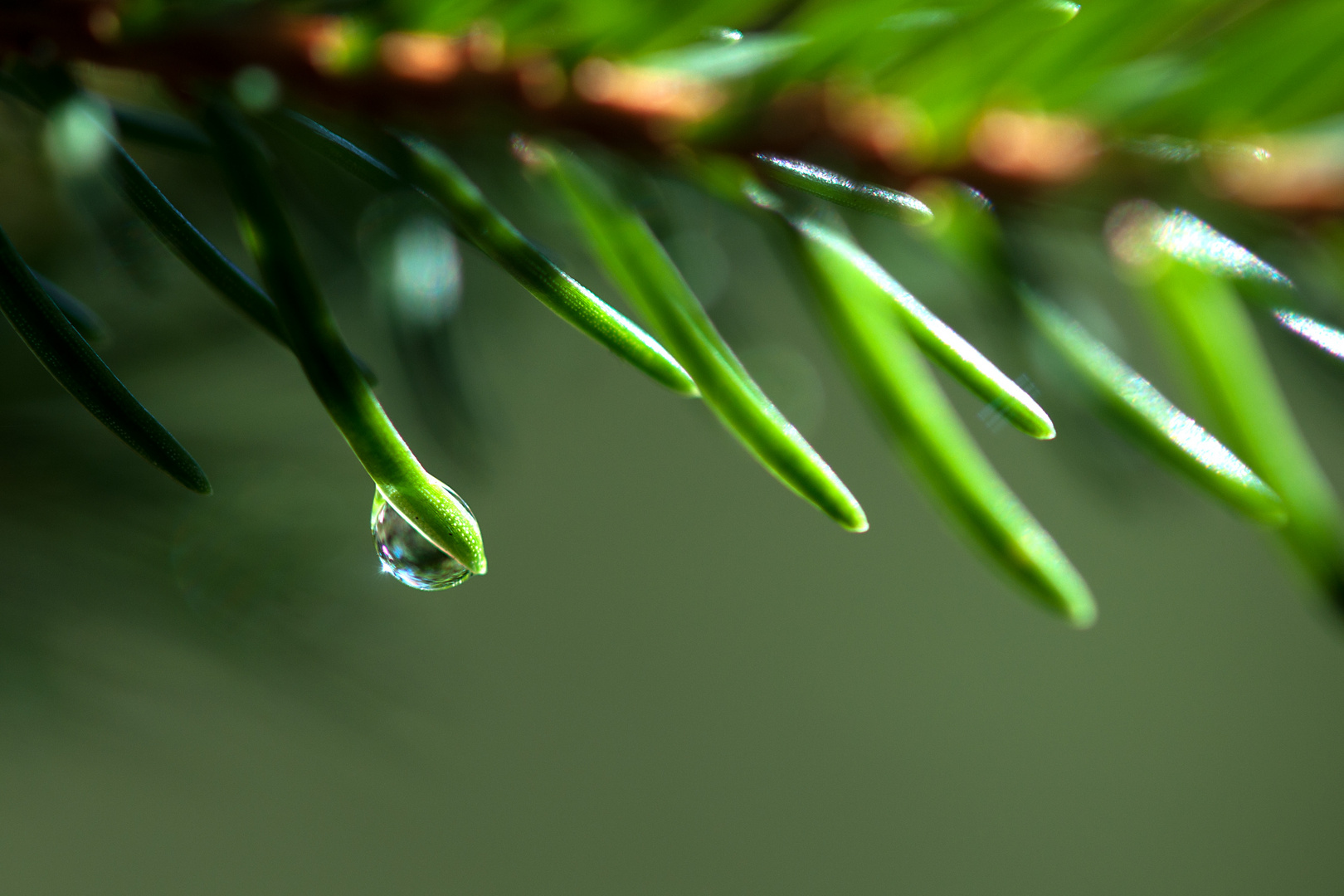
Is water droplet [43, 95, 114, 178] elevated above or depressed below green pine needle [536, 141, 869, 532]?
above

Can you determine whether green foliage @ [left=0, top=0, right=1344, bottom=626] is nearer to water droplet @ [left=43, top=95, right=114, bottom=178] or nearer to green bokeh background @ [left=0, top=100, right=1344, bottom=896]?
water droplet @ [left=43, top=95, right=114, bottom=178]

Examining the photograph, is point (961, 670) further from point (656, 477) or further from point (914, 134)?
point (914, 134)

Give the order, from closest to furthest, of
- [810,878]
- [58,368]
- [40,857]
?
[58,368]
[40,857]
[810,878]

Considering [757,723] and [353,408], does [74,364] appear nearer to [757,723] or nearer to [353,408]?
[353,408]

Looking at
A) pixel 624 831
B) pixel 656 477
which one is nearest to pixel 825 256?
pixel 656 477

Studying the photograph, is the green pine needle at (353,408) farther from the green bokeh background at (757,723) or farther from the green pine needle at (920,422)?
the green bokeh background at (757,723)

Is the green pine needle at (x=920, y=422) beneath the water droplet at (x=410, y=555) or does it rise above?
beneath

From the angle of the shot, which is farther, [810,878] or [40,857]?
[810,878]

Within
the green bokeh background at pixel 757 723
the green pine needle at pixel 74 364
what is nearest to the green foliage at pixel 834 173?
the green pine needle at pixel 74 364

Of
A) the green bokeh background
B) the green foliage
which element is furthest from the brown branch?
the green bokeh background
